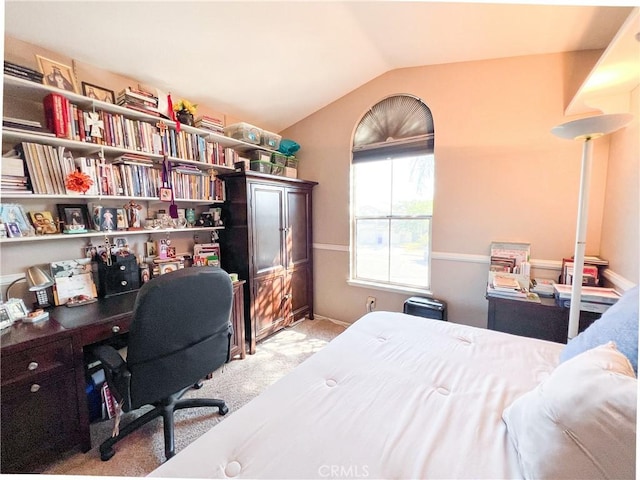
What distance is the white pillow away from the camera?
0.57 metres

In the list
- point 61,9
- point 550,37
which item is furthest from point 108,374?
point 550,37

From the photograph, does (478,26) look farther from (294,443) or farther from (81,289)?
(81,289)

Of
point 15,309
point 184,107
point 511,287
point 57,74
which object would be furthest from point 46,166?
point 511,287

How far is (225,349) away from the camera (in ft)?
5.28

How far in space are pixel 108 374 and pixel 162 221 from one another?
1.22 m

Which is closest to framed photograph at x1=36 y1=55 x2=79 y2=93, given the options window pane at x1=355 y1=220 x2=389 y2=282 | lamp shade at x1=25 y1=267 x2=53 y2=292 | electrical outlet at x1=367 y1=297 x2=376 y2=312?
lamp shade at x1=25 y1=267 x2=53 y2=292

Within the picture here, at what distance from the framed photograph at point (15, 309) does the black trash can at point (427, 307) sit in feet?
9.05

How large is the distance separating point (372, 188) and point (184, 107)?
2.00 m

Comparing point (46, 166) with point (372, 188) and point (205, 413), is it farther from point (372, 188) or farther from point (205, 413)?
point (372, 188)

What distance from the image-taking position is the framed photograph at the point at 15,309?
1.35 metres

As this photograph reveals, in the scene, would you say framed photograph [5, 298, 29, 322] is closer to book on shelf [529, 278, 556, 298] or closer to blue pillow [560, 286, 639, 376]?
blue pillow [560, 286, 639, 376]

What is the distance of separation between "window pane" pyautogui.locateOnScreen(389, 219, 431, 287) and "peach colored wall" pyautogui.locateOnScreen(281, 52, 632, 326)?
0.15 m

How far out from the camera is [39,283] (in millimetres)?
1502

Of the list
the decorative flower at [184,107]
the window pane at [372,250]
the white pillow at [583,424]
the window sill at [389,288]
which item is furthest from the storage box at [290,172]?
the white pillow at [583,424]
